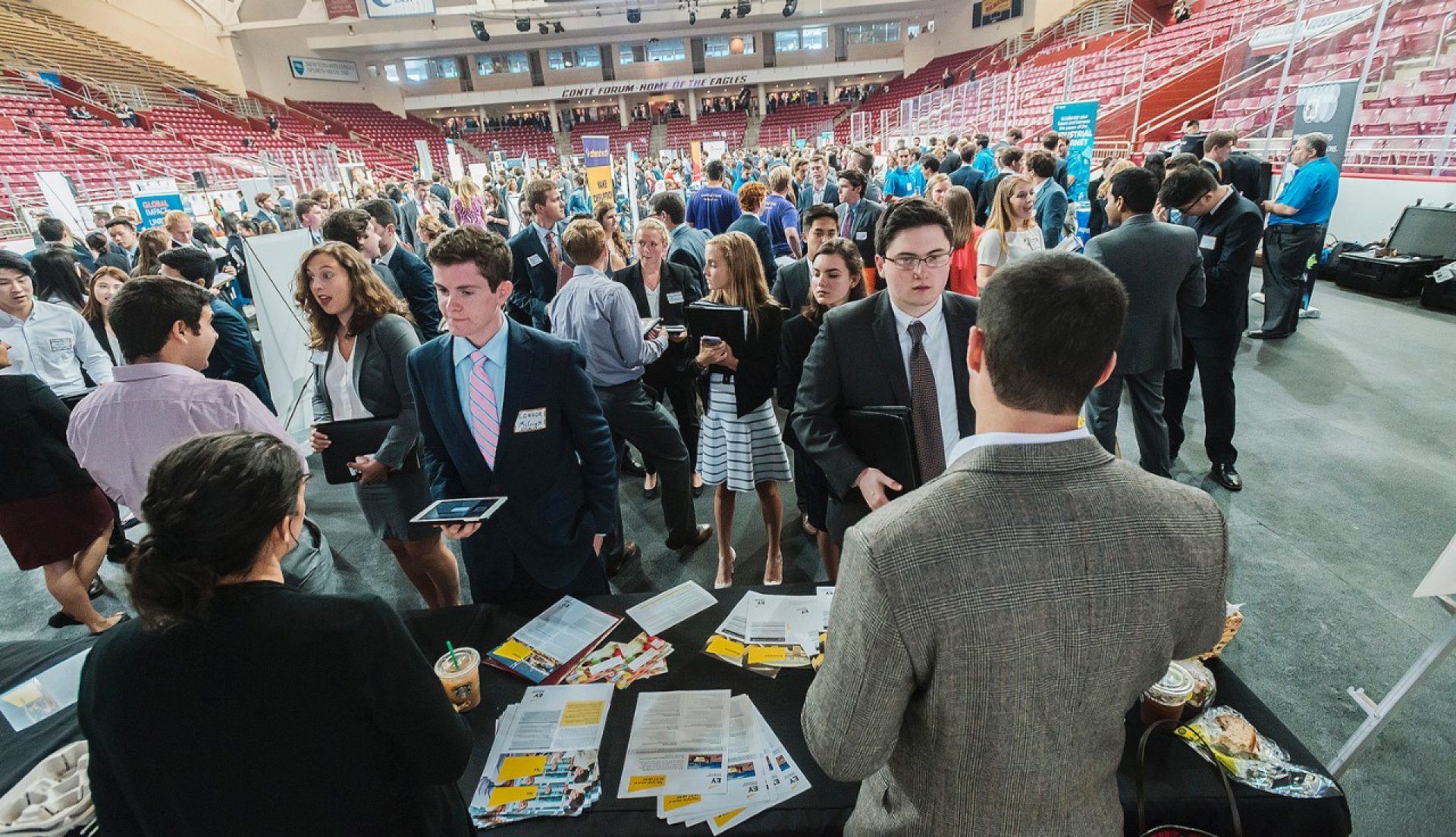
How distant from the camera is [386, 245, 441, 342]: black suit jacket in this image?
4.08 metres

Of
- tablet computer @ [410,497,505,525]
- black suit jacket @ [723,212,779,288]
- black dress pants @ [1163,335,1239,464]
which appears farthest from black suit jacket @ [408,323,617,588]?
black dress pants @ [1163,335,1239,464]

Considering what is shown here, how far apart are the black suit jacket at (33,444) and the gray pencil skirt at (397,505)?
1340 millimetres

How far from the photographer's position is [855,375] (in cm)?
191

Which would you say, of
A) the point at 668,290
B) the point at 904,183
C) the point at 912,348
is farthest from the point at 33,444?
the point at 904,183

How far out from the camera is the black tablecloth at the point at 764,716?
4.00 ft

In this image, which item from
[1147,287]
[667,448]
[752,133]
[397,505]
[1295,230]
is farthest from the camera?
[752,133]

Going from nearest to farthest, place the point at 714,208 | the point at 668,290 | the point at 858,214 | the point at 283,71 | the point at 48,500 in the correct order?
the point at 48,500 < the point at 668,290 < the point at 858,214 < the point at 714,208 < the point at 283,71

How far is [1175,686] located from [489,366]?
1.87 metres

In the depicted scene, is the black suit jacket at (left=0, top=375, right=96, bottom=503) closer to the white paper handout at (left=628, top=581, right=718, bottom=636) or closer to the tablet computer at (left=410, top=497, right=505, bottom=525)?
the tablet computer at (left=410, top=497, right=505, bottom=525)

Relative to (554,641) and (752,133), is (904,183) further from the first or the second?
(752,133)

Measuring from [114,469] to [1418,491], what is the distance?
5.64m

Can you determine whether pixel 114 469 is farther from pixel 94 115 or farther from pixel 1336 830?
pixel 94 115

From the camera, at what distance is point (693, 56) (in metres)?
28.9

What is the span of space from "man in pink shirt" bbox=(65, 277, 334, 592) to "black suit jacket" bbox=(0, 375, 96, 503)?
85cm
